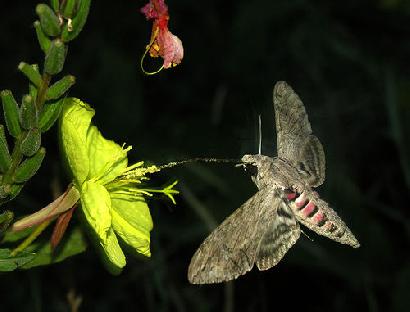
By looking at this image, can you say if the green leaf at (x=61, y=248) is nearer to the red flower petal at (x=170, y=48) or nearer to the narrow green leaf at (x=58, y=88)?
the narrow green leaf at (x=58, y=88)

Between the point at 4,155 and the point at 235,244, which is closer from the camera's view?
the point at 4,155

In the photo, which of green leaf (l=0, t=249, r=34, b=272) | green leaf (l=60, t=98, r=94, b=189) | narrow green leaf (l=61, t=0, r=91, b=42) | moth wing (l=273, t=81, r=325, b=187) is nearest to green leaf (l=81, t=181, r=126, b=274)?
green leaf (l=60, t=98, r=94, b=189)

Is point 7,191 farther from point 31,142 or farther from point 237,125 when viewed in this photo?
point 237,125

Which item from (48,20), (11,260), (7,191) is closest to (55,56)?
(48,20)

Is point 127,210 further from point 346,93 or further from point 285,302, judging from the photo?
point 346,93

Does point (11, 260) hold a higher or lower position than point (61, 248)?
higher
